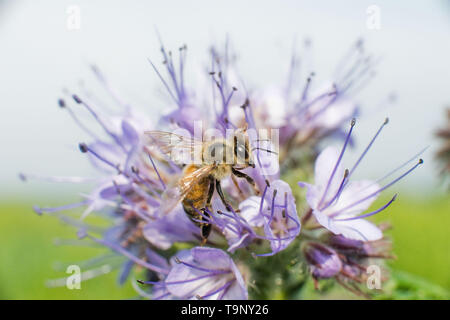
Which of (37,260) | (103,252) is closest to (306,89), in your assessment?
(103,252)

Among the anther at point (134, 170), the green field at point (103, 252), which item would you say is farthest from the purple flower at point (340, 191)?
the green field at point (103, 252)

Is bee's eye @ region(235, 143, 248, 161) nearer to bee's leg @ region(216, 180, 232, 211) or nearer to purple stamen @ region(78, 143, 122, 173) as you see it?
bee's leg @ region(216, 180, 232, 211)

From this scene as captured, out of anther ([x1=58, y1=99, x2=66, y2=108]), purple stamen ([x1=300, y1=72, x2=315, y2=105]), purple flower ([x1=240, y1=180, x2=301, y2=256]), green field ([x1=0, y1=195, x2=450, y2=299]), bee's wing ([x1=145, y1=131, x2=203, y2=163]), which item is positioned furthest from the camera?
green field ([x1=0, y1=195, x2=450, y2=299])

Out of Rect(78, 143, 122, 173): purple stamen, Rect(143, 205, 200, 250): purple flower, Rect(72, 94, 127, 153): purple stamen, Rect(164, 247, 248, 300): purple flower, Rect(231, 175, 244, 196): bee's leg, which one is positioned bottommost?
Rect(164, 247, 248, 300): purple flower

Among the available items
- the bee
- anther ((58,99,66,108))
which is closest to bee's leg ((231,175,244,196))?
the bee

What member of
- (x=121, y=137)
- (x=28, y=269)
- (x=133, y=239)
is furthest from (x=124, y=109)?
(x=28, y=269)

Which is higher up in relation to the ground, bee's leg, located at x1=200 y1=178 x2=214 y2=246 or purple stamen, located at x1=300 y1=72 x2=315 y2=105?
purple stamen, located at x1=300 y1=72 x2=315 y2=105
